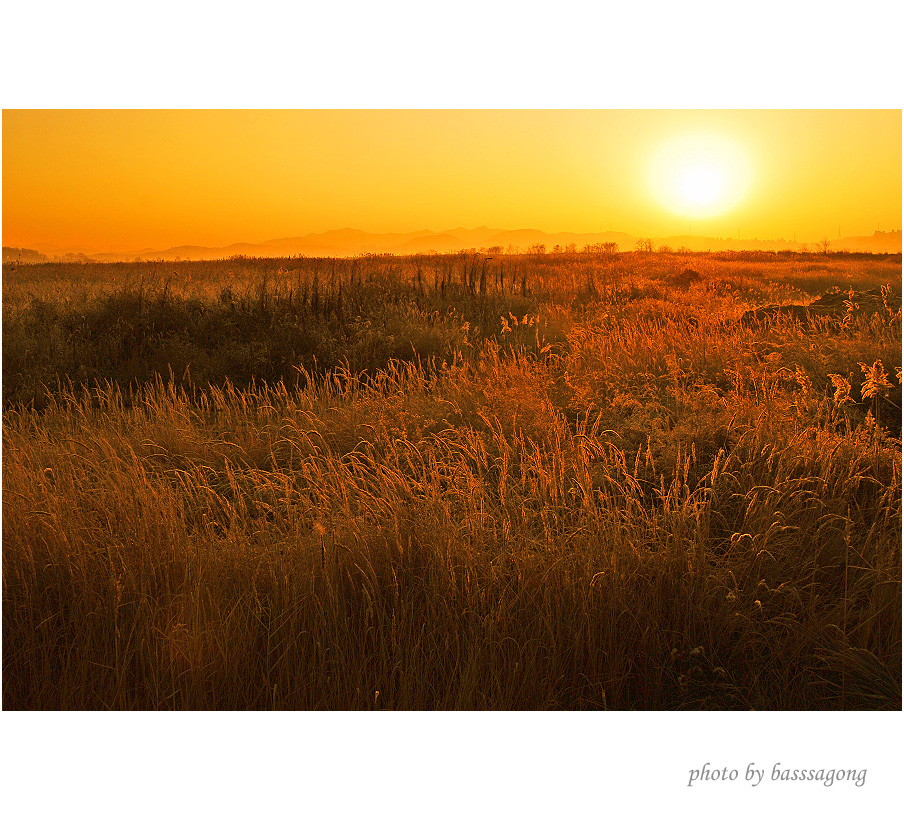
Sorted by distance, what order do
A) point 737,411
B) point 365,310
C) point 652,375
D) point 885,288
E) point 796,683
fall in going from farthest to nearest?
point 365,310, point 885,288, point 652,375, point 737,411, point 796,683

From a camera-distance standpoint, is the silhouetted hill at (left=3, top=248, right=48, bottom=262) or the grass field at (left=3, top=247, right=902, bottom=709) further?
the silhouetted hill at (left=3, top=248, right=48, bottom=262)

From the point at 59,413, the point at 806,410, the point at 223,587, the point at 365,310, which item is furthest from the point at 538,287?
the point at 223,587

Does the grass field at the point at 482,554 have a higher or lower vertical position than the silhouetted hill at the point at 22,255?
lower

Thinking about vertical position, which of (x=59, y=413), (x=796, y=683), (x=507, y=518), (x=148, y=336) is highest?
(x=148, y=336)

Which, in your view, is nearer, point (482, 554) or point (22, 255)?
point (482, 554)

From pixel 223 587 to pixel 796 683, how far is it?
82.2 inches

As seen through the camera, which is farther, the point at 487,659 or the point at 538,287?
the point at 538,287

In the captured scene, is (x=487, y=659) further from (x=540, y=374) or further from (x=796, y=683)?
(x=540, y=374)

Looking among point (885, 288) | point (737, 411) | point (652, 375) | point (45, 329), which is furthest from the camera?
point (45, 329)

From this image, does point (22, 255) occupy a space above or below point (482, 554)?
above

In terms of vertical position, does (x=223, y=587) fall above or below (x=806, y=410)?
below

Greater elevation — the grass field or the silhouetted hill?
the silhouetted hill

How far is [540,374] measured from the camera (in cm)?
457

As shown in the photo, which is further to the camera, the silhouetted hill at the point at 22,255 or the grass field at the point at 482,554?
the silhouetted hill at the point at 22,255
